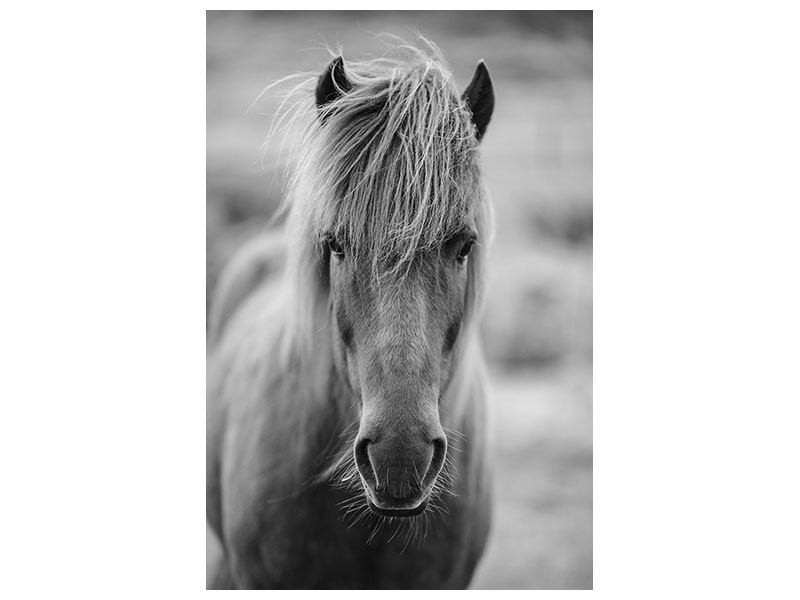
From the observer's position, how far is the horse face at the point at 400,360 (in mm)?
1258

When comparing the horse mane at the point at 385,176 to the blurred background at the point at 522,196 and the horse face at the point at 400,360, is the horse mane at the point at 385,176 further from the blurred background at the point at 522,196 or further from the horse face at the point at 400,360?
the blurred background at the point at 522,196

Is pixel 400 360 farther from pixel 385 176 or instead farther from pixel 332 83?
pixel 332 83

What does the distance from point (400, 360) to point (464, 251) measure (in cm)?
27

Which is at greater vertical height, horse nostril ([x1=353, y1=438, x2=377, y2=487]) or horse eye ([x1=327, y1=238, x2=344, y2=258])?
horse eye ([x1=327, y1=238, x2=344, y2=258])

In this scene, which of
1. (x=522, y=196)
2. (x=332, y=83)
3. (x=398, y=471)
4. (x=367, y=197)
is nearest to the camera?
(x=398, y=471)

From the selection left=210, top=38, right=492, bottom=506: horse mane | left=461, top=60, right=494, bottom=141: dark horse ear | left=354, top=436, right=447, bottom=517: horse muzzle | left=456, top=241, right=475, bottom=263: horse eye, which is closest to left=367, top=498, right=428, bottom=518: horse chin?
left=354, top=436, right=447, bottom=517: horse muzzle

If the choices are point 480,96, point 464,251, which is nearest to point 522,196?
point 480,96

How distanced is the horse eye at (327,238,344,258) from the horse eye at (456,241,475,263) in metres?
0.23

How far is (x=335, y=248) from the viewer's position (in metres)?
1.41

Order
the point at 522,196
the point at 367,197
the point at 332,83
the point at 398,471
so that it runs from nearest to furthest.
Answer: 1. the point at 398,471
2. the point at 367,197
3. the point at 332,83
4. the point at 522,196

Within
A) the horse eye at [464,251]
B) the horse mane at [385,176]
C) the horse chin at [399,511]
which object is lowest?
the horse chin at [399,511]

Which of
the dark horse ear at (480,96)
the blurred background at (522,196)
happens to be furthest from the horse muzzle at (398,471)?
the blurred background at (522,196)

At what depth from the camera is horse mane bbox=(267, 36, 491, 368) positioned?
1330mm

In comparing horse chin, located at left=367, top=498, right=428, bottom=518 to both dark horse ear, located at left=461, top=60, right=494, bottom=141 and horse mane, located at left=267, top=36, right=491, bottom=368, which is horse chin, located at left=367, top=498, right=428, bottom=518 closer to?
horse mane, located at left=267, top=36, right=491, bottom=368
